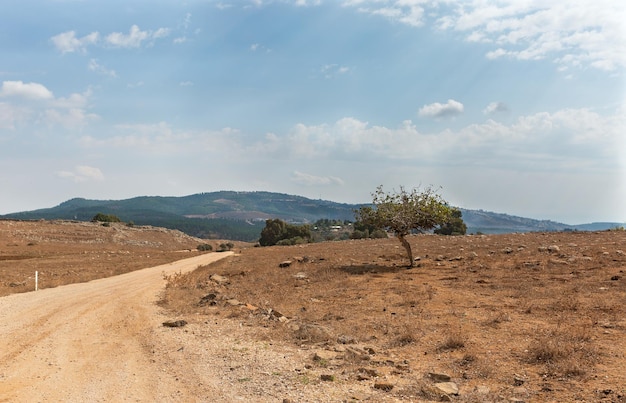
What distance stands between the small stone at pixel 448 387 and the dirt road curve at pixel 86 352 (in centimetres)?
497

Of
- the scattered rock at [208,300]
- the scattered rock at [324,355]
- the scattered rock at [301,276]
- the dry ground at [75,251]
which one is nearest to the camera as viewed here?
the scattered rock at [324,355]

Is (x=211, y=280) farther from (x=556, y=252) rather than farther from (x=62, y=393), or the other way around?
(x=556, y=252)

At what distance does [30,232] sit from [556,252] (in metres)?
81.9

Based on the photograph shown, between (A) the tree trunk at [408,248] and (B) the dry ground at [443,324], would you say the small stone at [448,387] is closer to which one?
(B) the dry ground at [443,324]

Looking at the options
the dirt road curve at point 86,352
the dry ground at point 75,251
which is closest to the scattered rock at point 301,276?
the dirt road curve at point 86,352

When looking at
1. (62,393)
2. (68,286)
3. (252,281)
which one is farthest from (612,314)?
(68,286)

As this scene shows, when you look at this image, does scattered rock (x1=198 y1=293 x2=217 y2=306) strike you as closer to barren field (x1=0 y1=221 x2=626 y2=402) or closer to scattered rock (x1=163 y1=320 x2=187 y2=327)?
barren field (x1=0 y1=221 x2=626 y2=402)

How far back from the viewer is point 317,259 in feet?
123

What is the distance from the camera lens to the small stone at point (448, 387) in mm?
8929

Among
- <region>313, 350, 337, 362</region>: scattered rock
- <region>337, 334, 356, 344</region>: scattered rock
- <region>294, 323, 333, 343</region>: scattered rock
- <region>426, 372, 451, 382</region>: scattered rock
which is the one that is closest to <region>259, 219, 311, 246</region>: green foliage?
<region>294, 323, 333, 343</region>: scattered rock

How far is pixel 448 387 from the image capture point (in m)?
9.18

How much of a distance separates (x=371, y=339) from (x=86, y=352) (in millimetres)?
8872

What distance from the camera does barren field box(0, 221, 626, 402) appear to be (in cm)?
937

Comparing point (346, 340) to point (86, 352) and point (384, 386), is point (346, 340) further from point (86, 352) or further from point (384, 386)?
point (86, 352)
